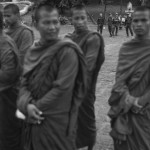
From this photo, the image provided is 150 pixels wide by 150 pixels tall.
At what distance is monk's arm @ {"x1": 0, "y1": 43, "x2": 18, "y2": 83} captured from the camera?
3.52 m

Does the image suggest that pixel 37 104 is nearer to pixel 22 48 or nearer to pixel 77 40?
pixel 77 40

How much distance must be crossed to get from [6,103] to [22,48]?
945 millimetres

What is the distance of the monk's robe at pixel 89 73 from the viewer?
13.0ft

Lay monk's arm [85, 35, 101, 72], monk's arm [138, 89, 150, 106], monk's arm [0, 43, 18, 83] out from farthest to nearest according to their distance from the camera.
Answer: monk's arm [85, 35, 101, 72]
monk's arm [0, 43, 18, 83]
monk's arm [138, 89, 150, 106]

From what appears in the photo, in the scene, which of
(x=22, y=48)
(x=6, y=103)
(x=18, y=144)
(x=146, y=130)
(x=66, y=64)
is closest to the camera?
(x=66, y=64)

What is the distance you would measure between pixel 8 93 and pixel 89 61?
1050 mm

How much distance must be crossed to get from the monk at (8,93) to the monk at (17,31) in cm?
78

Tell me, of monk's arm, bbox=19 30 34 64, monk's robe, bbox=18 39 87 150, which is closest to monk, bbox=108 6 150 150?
monk's robe, bbox=18 39 87 150

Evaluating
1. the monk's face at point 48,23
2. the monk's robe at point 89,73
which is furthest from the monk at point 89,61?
the monk's face at point 48,23

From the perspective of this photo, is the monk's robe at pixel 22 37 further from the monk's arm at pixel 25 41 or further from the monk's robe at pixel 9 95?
the monk's robe at pixel 9 95

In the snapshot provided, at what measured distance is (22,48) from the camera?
4.51 m

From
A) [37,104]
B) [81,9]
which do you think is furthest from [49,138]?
[81,9]

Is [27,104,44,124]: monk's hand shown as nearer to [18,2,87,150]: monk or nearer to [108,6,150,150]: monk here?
[18,2,87,150]: monk

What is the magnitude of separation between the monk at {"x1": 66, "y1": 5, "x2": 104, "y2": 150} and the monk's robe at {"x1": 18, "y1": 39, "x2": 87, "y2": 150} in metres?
0.97
